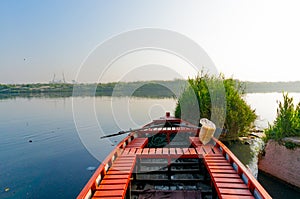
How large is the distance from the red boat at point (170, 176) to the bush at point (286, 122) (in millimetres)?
1755

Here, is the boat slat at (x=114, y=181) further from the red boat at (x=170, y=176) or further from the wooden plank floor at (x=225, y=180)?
the wooden plank floor at (x=225, y=180)

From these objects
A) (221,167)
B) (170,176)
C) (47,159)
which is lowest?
(47,159)

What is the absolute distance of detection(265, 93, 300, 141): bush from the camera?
215 inches

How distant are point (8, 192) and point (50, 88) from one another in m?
82.9

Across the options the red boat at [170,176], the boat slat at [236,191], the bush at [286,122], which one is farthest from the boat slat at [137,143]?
the bush at [286,122]

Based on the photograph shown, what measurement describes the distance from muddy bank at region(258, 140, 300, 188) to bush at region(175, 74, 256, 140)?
2.87 metres

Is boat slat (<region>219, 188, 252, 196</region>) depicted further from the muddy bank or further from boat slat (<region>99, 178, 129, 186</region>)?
the muddy bank

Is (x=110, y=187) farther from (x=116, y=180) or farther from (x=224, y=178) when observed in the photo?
(x=224, y=178)

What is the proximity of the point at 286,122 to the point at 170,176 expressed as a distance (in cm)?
364

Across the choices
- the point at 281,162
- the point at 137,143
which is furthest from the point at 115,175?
the point at 281,162

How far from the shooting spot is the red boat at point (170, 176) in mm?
3098

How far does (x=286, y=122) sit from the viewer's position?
5.49 meters

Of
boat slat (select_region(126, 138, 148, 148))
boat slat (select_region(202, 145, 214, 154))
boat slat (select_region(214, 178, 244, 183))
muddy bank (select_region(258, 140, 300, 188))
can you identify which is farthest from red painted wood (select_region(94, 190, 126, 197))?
muddy bank (select_region(258, 140, 300, 188))

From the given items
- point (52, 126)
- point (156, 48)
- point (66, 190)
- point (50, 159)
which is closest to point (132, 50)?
point (156, 48)
